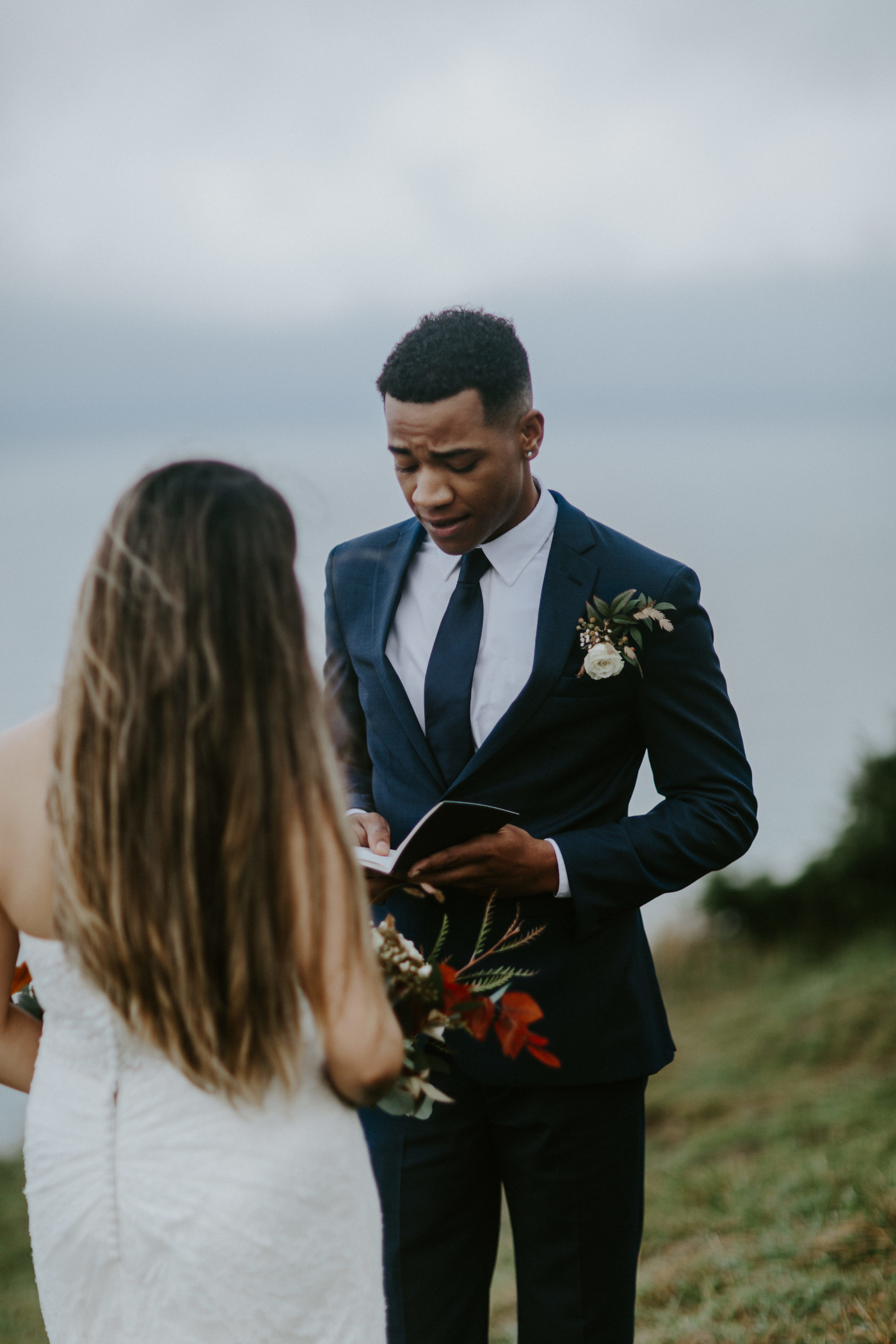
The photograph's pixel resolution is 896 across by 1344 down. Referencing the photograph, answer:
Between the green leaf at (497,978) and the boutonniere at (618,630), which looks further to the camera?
the boutonniere at (618,630)

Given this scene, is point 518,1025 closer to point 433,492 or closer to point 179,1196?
point 179,1196

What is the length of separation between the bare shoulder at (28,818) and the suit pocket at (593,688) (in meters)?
0.98

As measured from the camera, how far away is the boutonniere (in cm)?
202

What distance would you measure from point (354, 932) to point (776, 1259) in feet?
8.22

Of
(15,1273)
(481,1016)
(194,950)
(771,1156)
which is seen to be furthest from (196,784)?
(15,1273)

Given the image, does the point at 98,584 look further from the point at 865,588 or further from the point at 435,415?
the point at 865,588

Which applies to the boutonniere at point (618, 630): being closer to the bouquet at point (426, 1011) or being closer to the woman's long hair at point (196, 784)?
the bouquet at point (426, 1011)

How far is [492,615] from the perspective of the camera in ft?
7.16

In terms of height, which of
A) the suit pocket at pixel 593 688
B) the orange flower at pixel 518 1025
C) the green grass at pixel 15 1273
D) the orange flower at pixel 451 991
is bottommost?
the green grass at pixel 15 1273

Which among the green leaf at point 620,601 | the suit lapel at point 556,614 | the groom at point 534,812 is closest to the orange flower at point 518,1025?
the groom at point 534,812

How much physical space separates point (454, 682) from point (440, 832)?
1.33 feet

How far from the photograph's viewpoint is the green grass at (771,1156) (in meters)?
2.91

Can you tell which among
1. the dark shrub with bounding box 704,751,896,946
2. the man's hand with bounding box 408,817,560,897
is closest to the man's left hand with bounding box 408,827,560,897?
the man's hand with bounding box 408,817,560,897

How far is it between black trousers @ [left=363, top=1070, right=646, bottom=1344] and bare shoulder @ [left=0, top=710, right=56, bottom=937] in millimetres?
999
